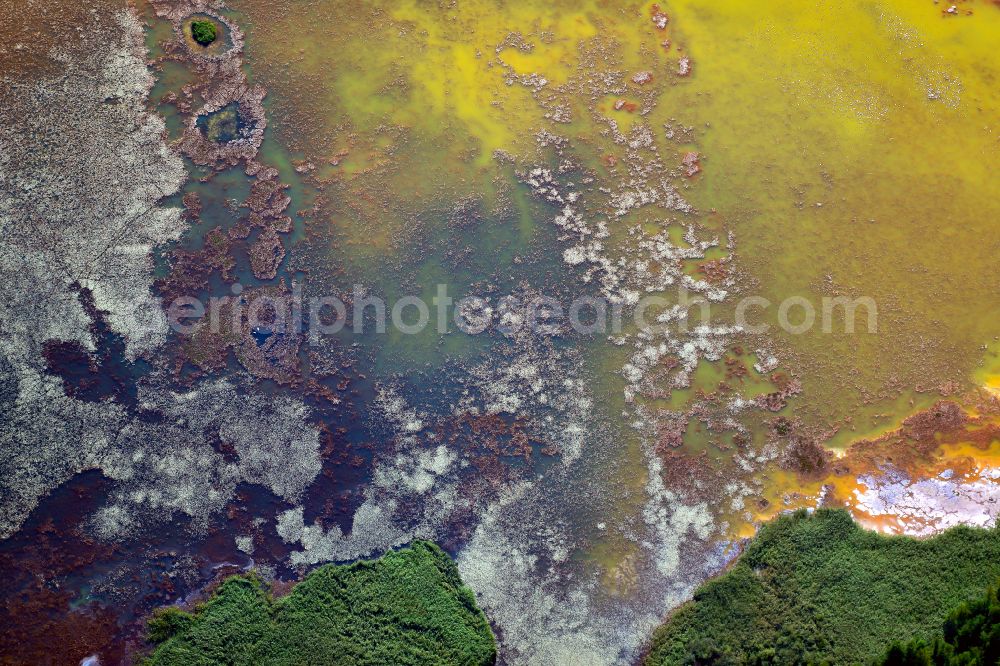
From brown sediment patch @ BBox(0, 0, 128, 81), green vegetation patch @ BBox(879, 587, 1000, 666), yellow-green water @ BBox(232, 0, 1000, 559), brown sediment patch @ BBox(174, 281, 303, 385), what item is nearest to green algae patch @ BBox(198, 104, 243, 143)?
yellow-green water @ BBox(232, 0, 1000, 559)

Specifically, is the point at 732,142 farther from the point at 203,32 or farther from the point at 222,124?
the point at 203,32

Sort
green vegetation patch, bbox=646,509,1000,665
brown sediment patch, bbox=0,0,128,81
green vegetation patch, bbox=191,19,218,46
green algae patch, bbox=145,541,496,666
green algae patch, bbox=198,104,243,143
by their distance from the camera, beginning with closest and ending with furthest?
green vegetation patch, bbox=646,509,1000,665
green algae patch, bbox=145,541,496,666
green algae patch, bbox=198,104,243,143
brown sediment patch, bbox=0,0,128,81
green vegetation patch, bbox=191,19,218,46

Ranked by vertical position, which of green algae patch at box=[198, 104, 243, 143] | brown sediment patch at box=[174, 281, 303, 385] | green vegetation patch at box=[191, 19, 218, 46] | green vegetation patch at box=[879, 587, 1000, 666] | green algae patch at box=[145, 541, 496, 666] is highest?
green vegetation patch at box=[191, 19, 218, 46]

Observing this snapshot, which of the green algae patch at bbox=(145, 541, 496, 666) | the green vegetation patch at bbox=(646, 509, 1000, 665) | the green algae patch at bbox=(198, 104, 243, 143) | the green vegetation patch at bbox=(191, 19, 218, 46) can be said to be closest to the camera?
the green vegetation patch at bbox=(646, 509, 1000, 665)

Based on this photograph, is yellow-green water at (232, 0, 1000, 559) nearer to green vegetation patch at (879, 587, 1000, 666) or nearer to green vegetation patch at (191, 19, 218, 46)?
green vegetation patch at (191, 19, 218, 46)

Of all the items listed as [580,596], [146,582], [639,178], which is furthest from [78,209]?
[580,596]

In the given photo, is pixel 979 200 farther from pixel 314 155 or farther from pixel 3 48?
pixel 3 48
